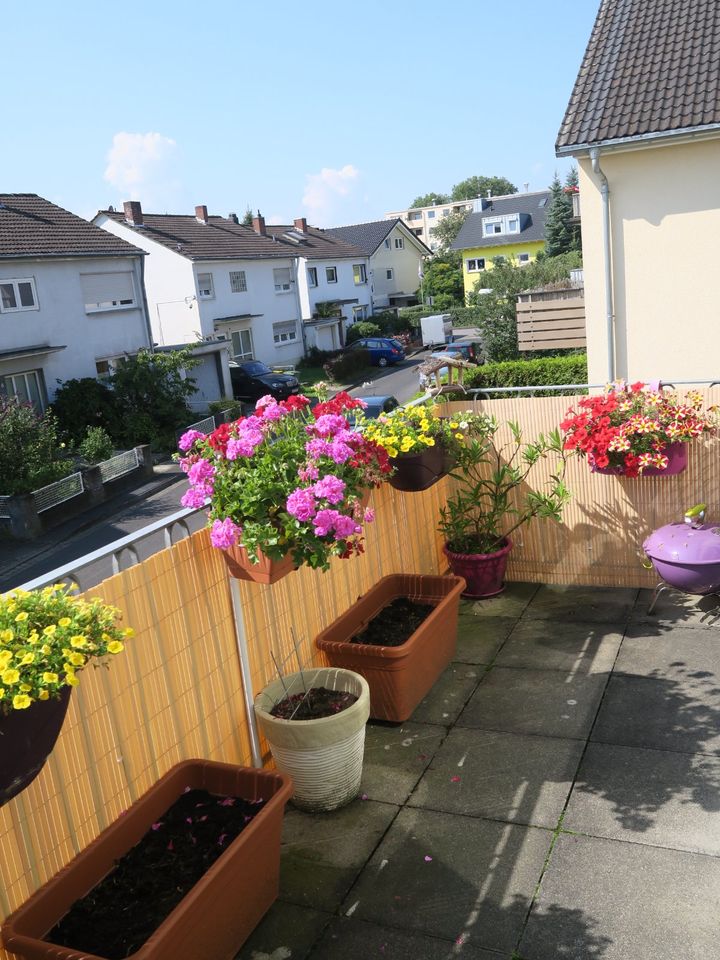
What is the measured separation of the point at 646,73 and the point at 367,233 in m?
49.5

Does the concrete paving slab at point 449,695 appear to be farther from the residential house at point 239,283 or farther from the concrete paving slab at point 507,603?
the residential house at point 239,283

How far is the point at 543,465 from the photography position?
792 cm

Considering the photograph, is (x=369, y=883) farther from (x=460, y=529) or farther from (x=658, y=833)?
(x=460, y=529)

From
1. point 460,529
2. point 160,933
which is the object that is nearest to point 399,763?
point 160,933

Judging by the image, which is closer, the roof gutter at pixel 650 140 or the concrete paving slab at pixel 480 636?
the concrete paving slab at pixel 480 636

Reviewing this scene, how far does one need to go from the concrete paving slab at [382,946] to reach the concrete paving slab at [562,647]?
279cm

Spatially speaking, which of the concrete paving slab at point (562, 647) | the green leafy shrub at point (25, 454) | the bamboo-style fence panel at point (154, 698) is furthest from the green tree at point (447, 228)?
the bamboo-style fence panel at point (154, 698)

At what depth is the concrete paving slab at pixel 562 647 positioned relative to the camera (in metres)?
6.30

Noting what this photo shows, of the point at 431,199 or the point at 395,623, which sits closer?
the point at 395,623

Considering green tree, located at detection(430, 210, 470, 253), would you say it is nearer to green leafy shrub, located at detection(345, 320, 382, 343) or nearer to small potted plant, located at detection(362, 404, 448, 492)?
green leafy shrub, located at detection(345, 320, 382, 343)

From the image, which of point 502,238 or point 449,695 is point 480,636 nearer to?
point 449,695

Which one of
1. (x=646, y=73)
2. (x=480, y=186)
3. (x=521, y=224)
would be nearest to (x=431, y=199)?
(x=480, y=186)

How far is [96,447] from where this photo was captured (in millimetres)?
21281

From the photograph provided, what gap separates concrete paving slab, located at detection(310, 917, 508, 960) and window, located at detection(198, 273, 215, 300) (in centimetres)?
3550
